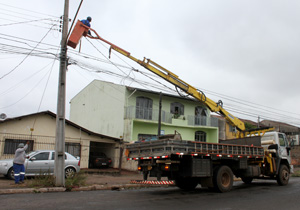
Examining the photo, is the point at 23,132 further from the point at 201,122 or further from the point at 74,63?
the point at 201,122

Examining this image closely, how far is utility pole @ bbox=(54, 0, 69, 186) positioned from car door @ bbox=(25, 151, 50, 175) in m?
3.19

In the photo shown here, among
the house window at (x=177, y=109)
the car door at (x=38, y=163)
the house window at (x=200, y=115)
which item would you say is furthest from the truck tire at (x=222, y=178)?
the house window at (x=200, y=115)

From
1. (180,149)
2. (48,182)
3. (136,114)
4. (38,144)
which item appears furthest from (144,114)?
(180,149)

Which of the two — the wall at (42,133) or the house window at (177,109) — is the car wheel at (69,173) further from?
the house window at (177,109)

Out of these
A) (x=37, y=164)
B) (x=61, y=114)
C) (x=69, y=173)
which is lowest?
(x=69, y=173)

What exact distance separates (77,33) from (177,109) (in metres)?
19.1

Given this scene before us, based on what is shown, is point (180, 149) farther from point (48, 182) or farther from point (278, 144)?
point (278, 144)

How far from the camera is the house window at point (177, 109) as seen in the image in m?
28.9

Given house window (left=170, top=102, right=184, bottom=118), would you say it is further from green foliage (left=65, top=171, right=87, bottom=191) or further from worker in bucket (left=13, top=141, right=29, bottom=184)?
worker in bucket (left=13, top=141, right=29, bottom=184)

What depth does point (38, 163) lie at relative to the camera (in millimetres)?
13750

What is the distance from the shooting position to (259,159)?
1280cm

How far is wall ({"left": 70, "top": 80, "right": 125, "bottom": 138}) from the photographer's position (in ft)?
85.0

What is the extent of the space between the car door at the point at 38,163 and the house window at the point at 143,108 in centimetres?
1241

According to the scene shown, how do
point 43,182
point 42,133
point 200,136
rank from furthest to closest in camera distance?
Answer: point 200,136 < point 42,133 < point 43,182
